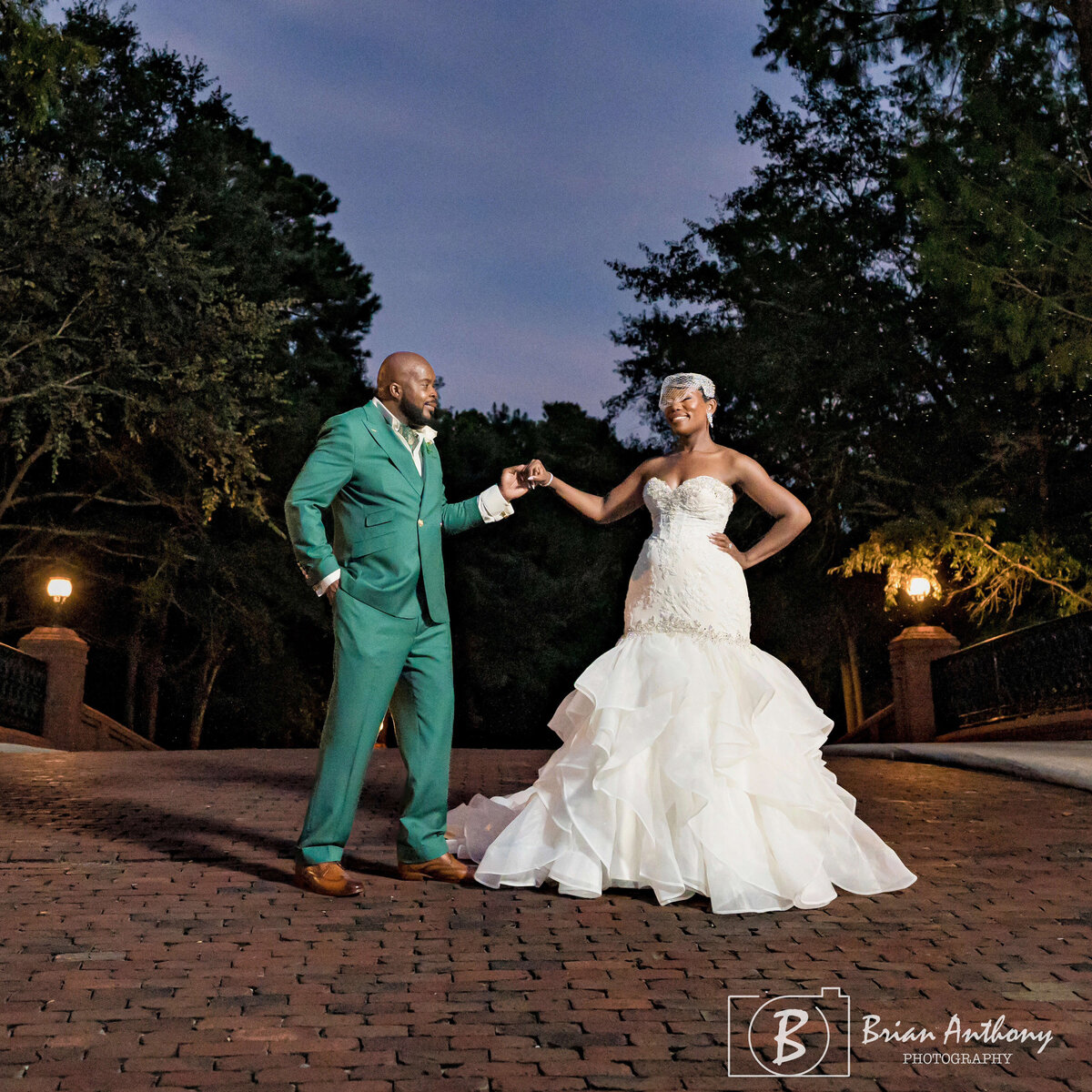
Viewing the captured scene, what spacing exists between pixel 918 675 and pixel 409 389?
40.0ft

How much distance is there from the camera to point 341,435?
18.7 ft

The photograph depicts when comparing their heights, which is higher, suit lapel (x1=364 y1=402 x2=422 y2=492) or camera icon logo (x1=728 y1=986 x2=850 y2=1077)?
suit lapel (x1=364 y1=402 x2=422 y2=492)

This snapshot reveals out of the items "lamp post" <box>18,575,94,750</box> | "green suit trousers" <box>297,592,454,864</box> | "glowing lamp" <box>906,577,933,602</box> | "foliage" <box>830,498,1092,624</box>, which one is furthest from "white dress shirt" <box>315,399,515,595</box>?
"foliage" <box>830,498,1092,624</box>

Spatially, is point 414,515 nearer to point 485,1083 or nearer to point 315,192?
point 485,1083

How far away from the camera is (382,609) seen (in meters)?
5.66

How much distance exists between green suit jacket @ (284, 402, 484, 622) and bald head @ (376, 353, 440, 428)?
96 millimetres

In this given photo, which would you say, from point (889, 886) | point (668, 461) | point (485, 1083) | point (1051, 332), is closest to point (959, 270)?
point (1051, 332)

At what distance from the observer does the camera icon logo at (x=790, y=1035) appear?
11.5 ft

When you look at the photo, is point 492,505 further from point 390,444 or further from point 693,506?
point 693,506

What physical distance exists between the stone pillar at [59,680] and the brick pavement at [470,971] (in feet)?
35.3

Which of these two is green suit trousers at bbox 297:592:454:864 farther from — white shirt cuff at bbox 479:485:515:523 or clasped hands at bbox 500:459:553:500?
clasped hands at bbox 500:459:553:500

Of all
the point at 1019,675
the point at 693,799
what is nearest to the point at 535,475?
the point at 693,799

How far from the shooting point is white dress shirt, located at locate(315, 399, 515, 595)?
561cm

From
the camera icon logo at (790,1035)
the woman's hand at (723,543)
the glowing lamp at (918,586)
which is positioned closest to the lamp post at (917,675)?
the glowing lamp at (918,586)
